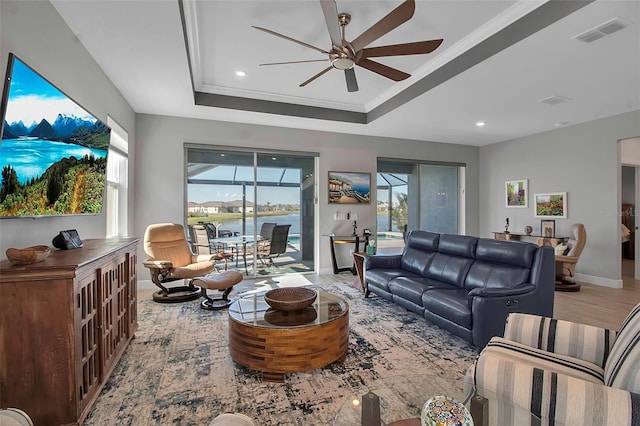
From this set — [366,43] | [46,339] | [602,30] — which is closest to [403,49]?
[366,43]

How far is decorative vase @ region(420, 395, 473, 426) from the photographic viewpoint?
95cm

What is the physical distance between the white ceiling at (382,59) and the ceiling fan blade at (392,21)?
1.68 ft

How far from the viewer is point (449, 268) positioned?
3.65 meters

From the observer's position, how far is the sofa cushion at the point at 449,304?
107 inches

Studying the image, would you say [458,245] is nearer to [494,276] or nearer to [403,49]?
[494,276]

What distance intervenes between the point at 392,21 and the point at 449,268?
106 inches

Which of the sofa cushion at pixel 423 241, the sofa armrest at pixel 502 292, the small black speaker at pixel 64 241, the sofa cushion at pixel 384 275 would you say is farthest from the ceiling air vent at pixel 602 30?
the small black speaker at pixel 64 241

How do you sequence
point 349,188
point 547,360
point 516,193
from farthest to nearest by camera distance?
point 516,193, point 349,188, point 547,360

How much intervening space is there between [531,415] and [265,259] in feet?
16.6

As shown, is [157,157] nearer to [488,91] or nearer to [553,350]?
[488,91]

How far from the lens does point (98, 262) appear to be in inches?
80.7

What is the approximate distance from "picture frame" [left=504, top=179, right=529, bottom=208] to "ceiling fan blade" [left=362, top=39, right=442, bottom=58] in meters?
5.20

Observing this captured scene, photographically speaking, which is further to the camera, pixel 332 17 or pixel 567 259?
pixel 567 259

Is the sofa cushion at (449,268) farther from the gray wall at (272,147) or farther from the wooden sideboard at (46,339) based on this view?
the wooden sideboard at (46,339)
